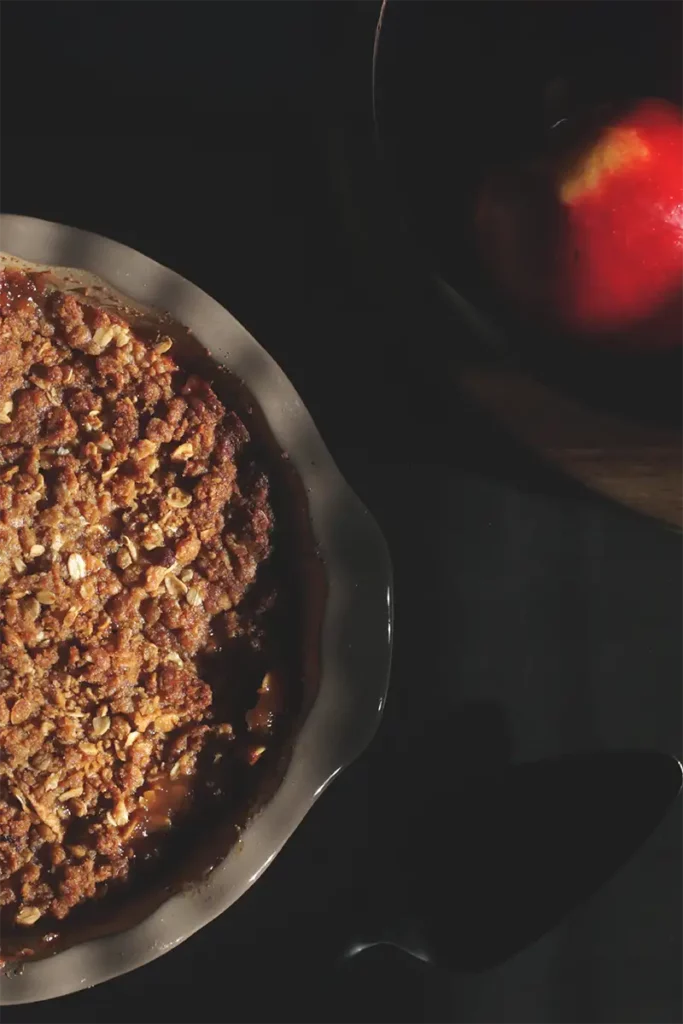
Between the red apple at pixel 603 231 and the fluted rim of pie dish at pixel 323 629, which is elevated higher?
the red apple at pixel 603 231

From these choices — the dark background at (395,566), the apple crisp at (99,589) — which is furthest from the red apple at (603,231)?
the apple crisp at (99,589)

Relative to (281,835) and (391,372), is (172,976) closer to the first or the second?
(281,835)

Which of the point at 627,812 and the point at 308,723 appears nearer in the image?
the point at 308,723

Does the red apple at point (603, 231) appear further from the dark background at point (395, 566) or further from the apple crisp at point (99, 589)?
the apple crisp at point (99, 589)

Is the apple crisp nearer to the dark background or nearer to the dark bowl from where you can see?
the dark background

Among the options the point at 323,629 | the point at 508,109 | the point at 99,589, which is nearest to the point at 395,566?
the point at 323,629

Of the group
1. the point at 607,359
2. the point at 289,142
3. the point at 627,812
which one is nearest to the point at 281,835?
the point at 627,812
